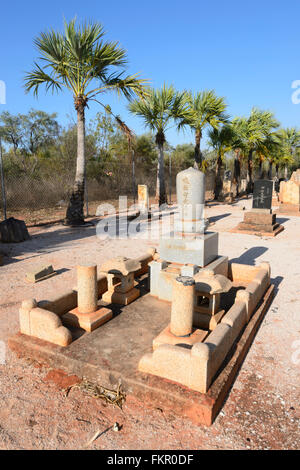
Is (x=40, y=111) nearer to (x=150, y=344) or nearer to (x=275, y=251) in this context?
(x=275, y=251)

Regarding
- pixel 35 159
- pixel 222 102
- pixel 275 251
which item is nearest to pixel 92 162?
pixel 35 159

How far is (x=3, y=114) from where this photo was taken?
26969mm

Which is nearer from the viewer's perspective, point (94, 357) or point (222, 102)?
point (94, 357)

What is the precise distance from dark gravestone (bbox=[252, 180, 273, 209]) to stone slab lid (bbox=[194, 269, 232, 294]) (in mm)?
8641

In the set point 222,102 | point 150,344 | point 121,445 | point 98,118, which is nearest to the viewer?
point 121,445

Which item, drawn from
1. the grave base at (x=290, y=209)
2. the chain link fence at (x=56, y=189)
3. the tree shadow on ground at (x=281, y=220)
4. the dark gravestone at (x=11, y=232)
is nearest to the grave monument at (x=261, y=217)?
the tree shadow on ground at (x=281, y=220)

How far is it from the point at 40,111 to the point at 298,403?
98.5 ft

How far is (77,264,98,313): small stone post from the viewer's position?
4320 millimetres

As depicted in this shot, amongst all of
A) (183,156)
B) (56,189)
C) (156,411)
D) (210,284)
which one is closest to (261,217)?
(210,284)

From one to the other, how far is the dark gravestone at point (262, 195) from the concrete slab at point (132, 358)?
26.6 ft

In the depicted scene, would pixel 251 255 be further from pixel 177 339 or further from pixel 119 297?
pixel 177 339

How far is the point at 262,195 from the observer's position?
40.8ft

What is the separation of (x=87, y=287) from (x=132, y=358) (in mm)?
1158

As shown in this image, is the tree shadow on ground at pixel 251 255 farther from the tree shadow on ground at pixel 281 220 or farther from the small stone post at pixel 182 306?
the tree shadow on ground at pixel 281 220
